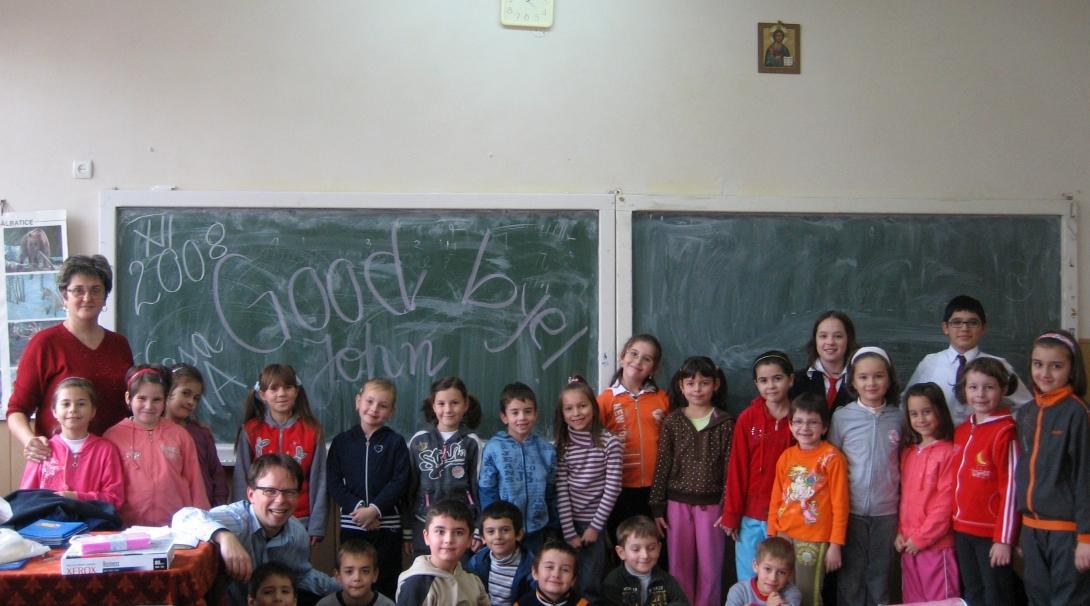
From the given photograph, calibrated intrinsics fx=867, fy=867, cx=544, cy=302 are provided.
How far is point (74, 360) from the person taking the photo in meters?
2.77

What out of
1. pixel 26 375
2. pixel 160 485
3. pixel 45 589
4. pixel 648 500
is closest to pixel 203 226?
pixel 26 375

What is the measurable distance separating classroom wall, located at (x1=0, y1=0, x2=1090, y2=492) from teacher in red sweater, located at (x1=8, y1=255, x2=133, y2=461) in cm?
66

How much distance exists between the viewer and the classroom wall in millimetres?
3340

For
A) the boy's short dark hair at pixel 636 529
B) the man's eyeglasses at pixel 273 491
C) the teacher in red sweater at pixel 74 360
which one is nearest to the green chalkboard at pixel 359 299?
the teacher in red sweater at pixel 74 360

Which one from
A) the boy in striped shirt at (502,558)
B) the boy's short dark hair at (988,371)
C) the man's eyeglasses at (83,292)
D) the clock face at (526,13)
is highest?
the clock face at (526,13)

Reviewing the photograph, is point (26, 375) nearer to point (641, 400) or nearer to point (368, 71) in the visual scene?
point (368, 71)

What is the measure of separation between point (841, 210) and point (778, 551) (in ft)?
5.13

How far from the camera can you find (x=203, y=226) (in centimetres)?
335

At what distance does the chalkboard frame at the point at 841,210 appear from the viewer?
3451 millimetres

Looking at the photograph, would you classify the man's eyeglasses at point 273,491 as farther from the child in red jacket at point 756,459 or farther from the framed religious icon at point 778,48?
the framed religious icon at point 778,48

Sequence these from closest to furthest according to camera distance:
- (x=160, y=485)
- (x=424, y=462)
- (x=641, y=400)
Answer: (x=160, y=485), (x=424, y=462), (x=641, y=400)

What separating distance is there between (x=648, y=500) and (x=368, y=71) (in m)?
1.96

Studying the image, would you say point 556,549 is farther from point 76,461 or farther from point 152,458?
point 76,461

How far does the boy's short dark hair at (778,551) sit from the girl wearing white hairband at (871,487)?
0.41 m
